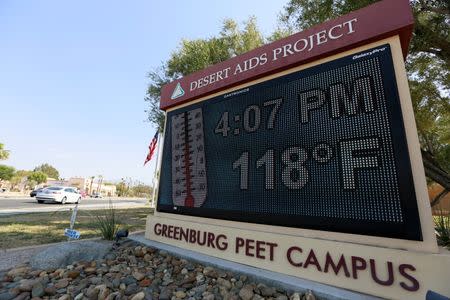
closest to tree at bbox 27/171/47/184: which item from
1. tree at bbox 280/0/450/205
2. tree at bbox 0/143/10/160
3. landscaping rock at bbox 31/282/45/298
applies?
tree at bbox 0/143/10/160

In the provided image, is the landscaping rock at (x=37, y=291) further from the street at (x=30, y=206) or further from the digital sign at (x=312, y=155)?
the street at (x=30, y=206)

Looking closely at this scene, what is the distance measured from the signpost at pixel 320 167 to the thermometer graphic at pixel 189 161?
0.09ft

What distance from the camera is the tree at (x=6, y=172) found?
46.6 m

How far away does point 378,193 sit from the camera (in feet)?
8.95

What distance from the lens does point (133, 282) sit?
3285mm

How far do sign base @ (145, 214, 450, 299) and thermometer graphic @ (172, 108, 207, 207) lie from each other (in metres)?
0.47

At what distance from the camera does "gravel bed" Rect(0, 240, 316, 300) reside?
2.94 meters

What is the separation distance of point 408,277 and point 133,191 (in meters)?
79.1

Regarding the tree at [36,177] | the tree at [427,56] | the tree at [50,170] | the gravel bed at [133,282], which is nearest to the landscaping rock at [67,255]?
the gravel bed at [133,282]

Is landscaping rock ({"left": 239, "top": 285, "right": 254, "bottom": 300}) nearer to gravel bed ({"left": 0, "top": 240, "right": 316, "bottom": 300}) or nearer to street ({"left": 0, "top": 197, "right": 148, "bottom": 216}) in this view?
gravel bed ({"left": 0, "top": 240, "right": 316, "bottom": 300})

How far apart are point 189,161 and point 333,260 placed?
2.61 meters

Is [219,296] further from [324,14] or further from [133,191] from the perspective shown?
[133,191]

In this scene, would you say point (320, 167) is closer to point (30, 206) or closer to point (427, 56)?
point (427, 56)

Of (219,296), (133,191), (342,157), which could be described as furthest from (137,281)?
(133,191)
